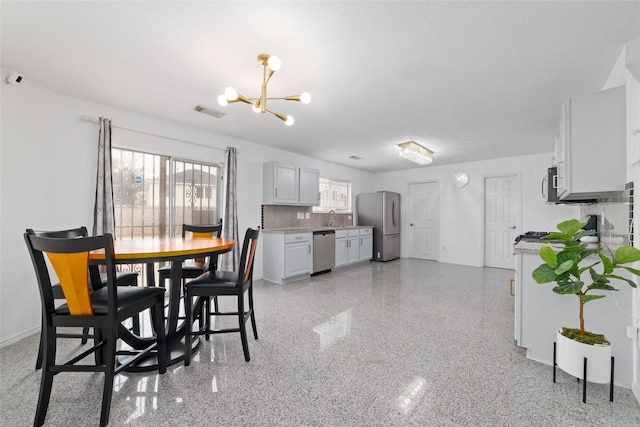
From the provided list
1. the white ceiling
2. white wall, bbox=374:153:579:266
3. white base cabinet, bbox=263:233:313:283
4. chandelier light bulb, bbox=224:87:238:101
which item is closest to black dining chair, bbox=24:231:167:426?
chandelier light bulb, bbox=224:87:238:101

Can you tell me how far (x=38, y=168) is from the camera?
2688 millimetres

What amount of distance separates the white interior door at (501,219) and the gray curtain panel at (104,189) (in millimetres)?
6769

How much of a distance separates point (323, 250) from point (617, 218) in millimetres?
3940

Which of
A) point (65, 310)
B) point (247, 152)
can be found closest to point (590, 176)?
point (65, 310)

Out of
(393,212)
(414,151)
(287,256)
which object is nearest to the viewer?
(287,256)

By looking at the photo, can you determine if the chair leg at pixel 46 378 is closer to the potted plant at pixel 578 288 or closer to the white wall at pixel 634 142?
the potted plant at pixel 578 288

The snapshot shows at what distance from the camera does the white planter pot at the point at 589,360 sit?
163 cm

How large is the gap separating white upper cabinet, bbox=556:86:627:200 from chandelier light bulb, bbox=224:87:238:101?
250 cm

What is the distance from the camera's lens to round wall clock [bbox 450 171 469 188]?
6273mm

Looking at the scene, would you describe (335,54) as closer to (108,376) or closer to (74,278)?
(74,278)

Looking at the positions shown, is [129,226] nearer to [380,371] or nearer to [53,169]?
[53,169]

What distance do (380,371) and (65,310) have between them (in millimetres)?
2039

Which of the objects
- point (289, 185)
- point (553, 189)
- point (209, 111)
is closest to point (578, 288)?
point (553, 189)

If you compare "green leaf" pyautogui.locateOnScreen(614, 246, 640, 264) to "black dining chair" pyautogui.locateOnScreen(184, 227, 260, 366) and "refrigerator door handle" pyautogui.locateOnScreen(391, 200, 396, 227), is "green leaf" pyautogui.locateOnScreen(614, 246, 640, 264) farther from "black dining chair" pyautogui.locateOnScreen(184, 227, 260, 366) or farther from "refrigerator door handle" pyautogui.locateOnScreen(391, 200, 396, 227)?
"refrigerator door handle" pyautogui.locateOnScreen(391, 200, 396, 227)
